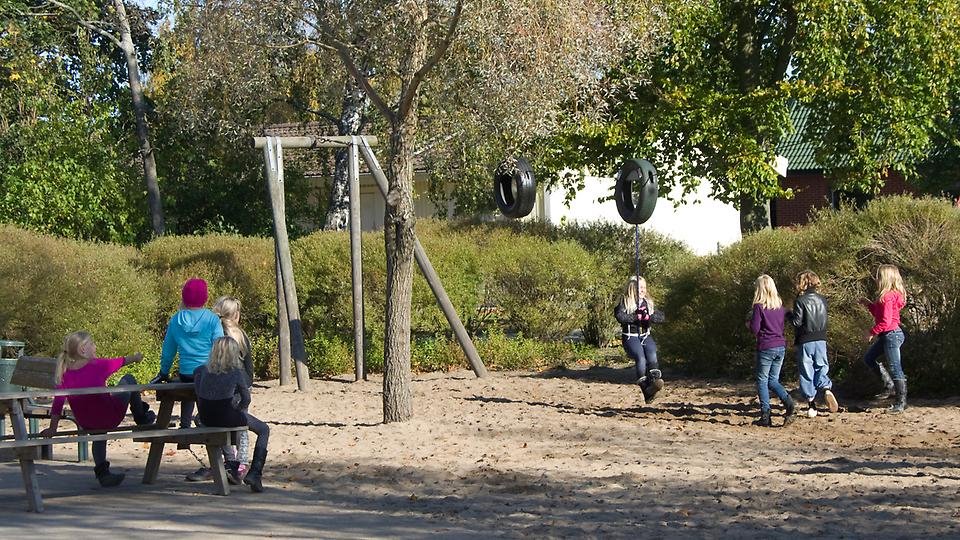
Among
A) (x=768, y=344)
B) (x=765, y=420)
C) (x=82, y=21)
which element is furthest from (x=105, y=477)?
(x=82, y=21)

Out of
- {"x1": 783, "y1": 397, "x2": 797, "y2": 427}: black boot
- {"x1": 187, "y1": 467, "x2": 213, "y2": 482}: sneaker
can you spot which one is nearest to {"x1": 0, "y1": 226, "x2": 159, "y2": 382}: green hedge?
{"x1": 187, "y1": 467, "x2": 213, "y2": 482}: sneaker

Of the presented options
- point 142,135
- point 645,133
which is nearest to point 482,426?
point 645,133

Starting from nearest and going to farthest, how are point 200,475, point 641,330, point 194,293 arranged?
1. point 200,475
2. point 194,293
3. point 641,330

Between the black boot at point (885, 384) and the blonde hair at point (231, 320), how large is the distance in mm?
6229

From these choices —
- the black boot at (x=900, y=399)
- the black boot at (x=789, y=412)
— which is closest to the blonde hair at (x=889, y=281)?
the black boot at (x=900, y=399)

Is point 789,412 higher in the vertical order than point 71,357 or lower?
lower

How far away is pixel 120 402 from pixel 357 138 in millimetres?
6350

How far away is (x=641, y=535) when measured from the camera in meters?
6.87

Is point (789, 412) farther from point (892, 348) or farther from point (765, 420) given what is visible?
point (892, 348)

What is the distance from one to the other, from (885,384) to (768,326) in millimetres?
1540

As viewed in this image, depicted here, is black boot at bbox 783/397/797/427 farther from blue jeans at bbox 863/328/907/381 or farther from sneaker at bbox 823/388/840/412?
blue jeans at bbox 863/328/907/381

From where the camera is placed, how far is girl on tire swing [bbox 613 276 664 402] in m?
12.2

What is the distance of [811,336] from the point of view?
11.7m

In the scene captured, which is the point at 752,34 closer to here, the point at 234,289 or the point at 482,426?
the point at 234,289
